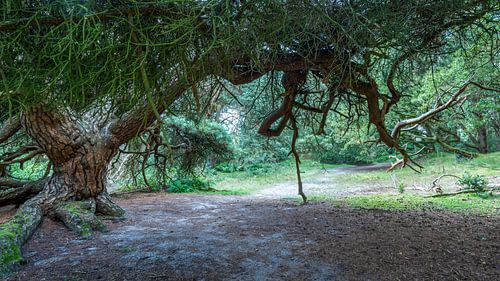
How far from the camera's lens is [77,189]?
513 centimetres

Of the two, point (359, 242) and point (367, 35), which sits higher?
point (367, 35)

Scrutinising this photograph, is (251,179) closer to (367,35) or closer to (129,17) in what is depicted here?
(367,35)

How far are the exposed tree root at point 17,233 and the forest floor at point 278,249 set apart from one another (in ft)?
0.38

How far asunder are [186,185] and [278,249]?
25.9ft

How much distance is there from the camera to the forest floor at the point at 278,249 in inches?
109

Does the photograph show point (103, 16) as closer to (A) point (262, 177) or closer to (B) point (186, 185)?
(B) point (186, 185)

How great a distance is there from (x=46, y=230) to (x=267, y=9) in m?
4.08

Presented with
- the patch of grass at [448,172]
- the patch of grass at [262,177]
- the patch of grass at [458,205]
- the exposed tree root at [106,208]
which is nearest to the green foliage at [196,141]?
the exposed tree root at [106,208]

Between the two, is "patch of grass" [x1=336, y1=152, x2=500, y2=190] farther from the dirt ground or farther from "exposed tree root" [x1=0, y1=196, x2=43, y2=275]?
"exposed tree root" [x1=0, y1=196, x2=43, y2=275]

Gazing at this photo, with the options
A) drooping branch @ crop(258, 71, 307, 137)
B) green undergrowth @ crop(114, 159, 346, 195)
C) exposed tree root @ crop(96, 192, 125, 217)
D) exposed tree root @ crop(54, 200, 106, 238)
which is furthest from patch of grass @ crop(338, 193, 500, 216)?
green undergrowth @ crop(114, 159, 346, 195)

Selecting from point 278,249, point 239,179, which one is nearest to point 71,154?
point 278,249

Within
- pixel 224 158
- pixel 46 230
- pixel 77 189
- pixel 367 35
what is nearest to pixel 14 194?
pixel 77 189

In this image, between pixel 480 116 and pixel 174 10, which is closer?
pixel 174 10

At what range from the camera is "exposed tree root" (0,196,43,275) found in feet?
9.79
